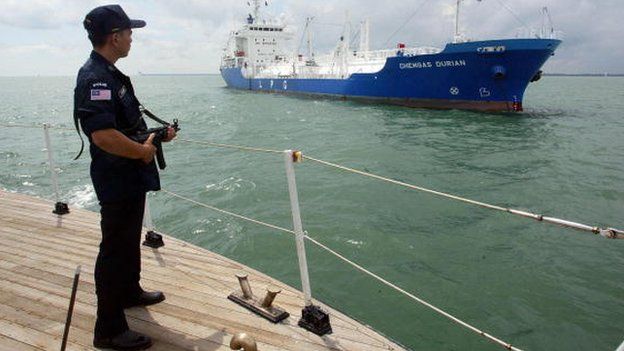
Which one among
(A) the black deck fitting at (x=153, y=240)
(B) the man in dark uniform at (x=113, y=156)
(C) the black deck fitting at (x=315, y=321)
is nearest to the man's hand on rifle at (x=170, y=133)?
(B) the man in dark uniform at (x=113, y=156)

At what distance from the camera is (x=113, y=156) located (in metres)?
2.41

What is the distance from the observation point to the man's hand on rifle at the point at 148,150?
2.42 m

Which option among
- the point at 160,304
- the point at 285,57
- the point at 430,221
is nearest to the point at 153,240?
the point at 160,304

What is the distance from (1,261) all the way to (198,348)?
8.26ft

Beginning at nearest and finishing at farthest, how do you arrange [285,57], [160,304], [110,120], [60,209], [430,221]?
[110,120], [160,304], [60,209], [430,221], [285,57]

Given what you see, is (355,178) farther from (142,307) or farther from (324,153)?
(142,307)

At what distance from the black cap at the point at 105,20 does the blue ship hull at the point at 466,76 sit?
78.3 feet

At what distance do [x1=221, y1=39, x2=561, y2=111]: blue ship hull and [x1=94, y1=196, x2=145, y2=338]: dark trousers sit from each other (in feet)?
78.7

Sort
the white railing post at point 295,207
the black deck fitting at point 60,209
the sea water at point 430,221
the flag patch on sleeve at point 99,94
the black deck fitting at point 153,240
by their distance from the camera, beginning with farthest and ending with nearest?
the black deck fitting at point 60,209, the sea water at point 430,221, the black deck fitting at point 153,240, the white railing post at point 295,207, the flag patch on sleeve at point 99,94

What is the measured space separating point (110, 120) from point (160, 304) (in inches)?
60.0

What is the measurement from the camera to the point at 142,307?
121 inches

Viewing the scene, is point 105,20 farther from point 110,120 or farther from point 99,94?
point 110,120

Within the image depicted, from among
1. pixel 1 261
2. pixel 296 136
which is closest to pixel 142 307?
pixel 1 261

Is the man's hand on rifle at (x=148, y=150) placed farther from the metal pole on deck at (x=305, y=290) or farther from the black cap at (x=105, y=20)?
the metal pole on deck at (x=305, y=290)
